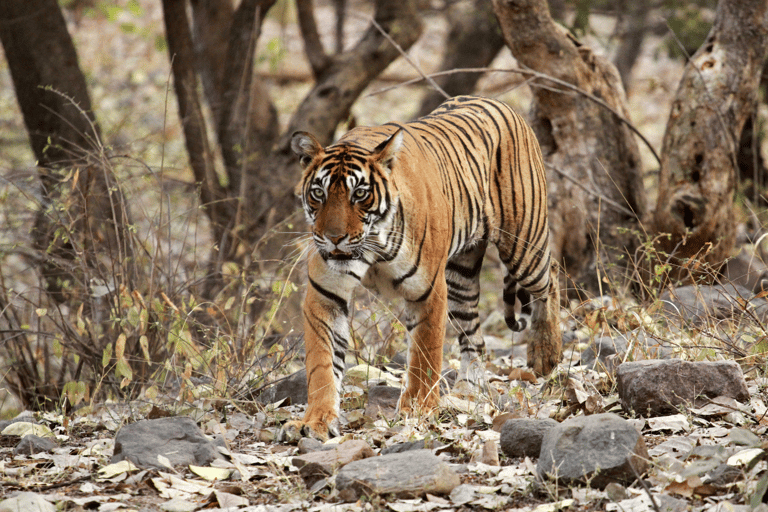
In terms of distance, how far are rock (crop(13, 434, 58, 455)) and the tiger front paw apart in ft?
3.56

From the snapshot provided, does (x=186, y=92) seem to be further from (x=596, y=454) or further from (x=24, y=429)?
(x=596, y=454)

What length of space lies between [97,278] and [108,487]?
7.82 feet

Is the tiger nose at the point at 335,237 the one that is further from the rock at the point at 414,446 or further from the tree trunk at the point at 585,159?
the tree trunk at the point at 585,159

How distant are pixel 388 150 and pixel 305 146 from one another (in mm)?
418

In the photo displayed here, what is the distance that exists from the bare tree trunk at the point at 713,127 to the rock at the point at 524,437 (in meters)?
3.60

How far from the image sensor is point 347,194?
12.8 ft

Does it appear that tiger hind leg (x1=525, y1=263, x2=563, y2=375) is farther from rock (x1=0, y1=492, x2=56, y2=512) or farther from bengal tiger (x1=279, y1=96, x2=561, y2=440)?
rock (x1=0, y1=492, x2=56, y2=512)

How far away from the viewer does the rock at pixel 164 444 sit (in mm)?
3455

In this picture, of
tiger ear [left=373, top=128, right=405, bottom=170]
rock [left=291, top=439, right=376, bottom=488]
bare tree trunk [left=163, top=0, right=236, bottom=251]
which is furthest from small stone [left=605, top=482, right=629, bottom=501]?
bare tree trunk [left=163, top=0, right=236, bottom=251]

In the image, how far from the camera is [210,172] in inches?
320

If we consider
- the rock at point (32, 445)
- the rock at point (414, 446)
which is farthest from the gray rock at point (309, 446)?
the rock at point (32, 445)

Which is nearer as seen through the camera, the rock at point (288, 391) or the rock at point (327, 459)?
the rock at point (327, 459)

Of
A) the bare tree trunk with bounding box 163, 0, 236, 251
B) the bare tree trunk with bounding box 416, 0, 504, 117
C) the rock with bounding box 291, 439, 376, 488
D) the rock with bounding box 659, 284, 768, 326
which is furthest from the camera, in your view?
the bare tree trunk with bounding box 416, 0, 504, 117

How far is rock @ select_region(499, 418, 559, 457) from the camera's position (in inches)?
135
